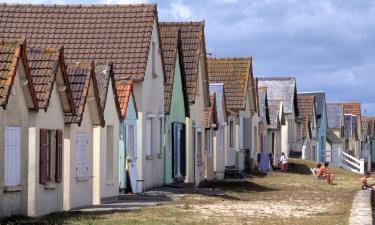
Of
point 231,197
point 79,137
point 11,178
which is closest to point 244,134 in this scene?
point 231,197

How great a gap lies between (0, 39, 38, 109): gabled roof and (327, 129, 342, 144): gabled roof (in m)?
80.4

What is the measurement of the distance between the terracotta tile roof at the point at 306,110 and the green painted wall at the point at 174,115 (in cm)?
4393

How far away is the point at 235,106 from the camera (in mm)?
58594

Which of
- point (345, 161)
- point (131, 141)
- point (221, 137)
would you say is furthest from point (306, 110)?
point (131, 141)

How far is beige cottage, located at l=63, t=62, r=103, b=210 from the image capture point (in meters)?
28.0

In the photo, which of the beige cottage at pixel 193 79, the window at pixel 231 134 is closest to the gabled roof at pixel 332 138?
the window at pixel 231 134

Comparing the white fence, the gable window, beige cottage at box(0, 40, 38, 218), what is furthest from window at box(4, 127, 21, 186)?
the white fence

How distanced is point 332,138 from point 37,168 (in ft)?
265

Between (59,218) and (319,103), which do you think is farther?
(319,103)

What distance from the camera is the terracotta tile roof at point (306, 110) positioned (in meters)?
87.8

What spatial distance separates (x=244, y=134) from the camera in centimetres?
6178

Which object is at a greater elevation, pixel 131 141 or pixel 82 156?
pixel 131 141

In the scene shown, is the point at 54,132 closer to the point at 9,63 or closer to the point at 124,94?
the point at 9,63

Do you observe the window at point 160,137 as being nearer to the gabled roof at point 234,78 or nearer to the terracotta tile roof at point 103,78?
the terracotta tile roof at point 103,78
